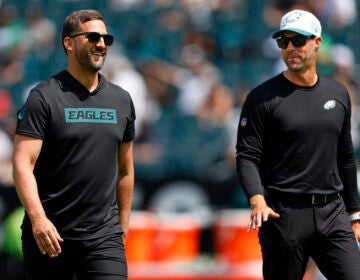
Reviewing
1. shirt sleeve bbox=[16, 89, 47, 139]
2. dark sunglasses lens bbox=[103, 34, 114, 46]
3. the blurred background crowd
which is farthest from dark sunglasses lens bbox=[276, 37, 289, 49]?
the blurred background crowd

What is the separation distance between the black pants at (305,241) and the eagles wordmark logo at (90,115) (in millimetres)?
1156

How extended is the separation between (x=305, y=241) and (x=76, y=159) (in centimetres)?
151

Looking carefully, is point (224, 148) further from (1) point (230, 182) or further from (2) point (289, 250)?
(2) point (289, 250)

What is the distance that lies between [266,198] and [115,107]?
1.13 m

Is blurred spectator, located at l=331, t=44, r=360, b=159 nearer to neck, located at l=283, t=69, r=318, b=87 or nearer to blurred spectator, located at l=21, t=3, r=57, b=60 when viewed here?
blurred spectator, located at l=21, t=3, r=57, b=60

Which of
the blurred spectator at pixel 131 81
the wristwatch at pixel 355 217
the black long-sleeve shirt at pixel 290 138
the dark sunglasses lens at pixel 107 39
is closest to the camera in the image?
the dark sunglasses lens at pixel 107 39

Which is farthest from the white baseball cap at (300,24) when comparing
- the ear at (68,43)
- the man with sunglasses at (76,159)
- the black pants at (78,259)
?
the black pants at (78,259)

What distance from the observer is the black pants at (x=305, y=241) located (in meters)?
5.79

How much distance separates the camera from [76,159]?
17.7 feet

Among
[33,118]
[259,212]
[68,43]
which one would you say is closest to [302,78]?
[259,212]

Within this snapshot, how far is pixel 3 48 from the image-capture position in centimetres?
1439

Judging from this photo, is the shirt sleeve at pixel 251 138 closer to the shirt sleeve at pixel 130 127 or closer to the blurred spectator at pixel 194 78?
the shirt sleeve at pixel 130 127

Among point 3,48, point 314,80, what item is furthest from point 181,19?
point 314,80

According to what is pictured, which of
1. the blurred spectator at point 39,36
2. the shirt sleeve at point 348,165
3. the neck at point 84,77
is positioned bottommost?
the shirt sleeve at point 348,165
